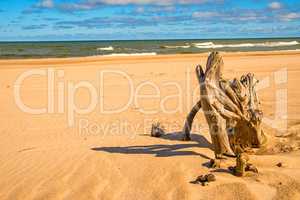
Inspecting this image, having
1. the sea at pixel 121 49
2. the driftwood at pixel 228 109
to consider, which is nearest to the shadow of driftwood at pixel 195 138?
the driftwood at pixel 228 109

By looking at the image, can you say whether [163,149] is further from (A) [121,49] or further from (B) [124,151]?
(A) [121,49]

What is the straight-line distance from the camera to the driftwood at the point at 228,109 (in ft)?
19.1

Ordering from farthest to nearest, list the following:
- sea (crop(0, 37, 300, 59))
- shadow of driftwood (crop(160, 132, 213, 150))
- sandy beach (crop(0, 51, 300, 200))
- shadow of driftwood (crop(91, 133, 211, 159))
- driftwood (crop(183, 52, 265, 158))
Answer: sea (crop(0, 37, 300, 59)) → shadow of driftwood (crop(160, 132, 213, 150)) → shadow of driftwood (crop(91, 133, 211, 159)) → driftwood (crop(183, 52, 265, 158)) → sandy beach (crop(0, 51, 300, 200))

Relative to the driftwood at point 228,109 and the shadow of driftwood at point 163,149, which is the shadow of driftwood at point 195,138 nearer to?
the shadow of driftwood at point 163,149

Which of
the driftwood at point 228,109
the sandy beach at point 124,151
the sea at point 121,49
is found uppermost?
the sea at point 121,49

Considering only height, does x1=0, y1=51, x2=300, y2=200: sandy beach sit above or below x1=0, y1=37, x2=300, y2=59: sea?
below

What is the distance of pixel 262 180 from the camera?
5758mm

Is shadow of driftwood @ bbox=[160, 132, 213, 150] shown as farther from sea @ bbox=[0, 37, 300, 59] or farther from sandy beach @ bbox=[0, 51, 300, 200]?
sea @ bbox=[0, 37, 300, 59]

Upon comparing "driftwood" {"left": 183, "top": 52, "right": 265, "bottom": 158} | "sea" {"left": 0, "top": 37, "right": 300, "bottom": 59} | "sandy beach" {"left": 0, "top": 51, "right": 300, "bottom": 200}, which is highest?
"sea" {"left": 0, "top": 37, "right": 300, "bottom": 59}

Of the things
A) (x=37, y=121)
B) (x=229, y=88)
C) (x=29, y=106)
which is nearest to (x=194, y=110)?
(x=229, y=88)

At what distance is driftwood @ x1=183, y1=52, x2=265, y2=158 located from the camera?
582 cm

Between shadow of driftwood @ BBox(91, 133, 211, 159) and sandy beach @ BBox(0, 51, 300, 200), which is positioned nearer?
sandy beach @ BBox(0, 51, 300, 200)

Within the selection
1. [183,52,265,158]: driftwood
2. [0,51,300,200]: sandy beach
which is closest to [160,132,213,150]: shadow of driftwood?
[0,51,300,200]: sandy beach

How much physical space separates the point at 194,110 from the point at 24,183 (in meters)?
2.91
